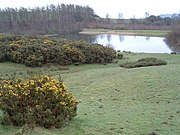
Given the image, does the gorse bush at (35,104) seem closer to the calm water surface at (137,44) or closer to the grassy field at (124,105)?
the grassy field at (124,105)

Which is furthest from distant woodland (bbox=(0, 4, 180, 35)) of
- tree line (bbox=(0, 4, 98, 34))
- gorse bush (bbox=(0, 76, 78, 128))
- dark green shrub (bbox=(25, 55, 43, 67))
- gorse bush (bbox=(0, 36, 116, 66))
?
gorse bush (bbox=(0, 76, 78, 128))

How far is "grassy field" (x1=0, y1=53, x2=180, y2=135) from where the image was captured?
19.3 ft

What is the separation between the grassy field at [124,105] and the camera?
588cm

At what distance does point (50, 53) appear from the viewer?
61.0ft

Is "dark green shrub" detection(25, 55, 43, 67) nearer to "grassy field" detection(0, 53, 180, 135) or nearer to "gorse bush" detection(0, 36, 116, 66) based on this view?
"gorse bush" detection(0, 36, 116, 66)

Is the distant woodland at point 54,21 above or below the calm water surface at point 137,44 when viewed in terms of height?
above

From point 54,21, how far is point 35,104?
279ft

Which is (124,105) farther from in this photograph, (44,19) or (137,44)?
(44,19)

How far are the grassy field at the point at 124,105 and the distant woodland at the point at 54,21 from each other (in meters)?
57.8

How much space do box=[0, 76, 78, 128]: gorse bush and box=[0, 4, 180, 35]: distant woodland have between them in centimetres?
6399

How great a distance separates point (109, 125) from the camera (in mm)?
6176

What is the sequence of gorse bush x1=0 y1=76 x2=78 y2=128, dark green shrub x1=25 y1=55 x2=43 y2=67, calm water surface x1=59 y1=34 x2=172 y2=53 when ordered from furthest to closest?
calm water surface x1=59 y1=34 x2=172 y2=53 → dark green shrub x1=25 y1=55 x2=43 y2=67 → gorse bush x1=0 y1=76 x2=78 y2=128

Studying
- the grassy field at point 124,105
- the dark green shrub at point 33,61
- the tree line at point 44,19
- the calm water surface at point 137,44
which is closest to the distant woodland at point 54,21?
the tree line at point 44,19

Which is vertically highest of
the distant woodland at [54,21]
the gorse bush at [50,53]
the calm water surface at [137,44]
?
the distant woodland at [54,21]
